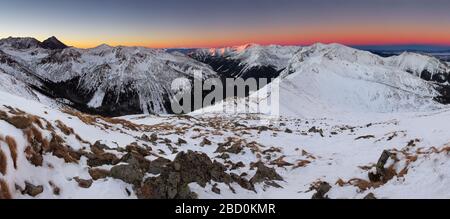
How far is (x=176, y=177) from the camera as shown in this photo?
2273 centimetres

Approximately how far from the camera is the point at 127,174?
21188mm

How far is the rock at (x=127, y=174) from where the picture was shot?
21094 millimetres

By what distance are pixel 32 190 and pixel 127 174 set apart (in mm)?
5068

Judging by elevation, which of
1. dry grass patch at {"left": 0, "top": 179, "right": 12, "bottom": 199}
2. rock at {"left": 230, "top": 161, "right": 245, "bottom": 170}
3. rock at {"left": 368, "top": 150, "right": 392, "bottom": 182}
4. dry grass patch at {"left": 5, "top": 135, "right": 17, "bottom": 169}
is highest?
dry grass patch at {"left": 5, "top": 135, "right": 17, "bottom": 169}

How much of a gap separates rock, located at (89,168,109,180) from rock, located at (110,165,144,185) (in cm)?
44

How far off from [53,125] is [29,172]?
6823mm

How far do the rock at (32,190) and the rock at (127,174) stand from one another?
13.9 feet

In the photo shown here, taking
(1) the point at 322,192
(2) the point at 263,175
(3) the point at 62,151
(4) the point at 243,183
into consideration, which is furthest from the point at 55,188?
(2) the point at 263,175

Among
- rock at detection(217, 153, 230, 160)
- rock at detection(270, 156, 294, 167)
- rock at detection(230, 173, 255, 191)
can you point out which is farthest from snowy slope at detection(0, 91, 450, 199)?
rock at detection(270, 156, 294, 167)

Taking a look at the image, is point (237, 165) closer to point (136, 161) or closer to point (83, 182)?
point (136, 161)

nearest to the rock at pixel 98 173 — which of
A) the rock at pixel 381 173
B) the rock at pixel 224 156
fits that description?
the rock at pixel 381 173

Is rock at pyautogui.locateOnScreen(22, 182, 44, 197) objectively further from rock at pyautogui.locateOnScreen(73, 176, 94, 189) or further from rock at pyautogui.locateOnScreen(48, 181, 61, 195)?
rock at pyautogui.locateOnScreen(73, 176, 94, 189)

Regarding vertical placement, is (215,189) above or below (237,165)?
above

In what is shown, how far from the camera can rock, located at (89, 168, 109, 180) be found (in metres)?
20.9
